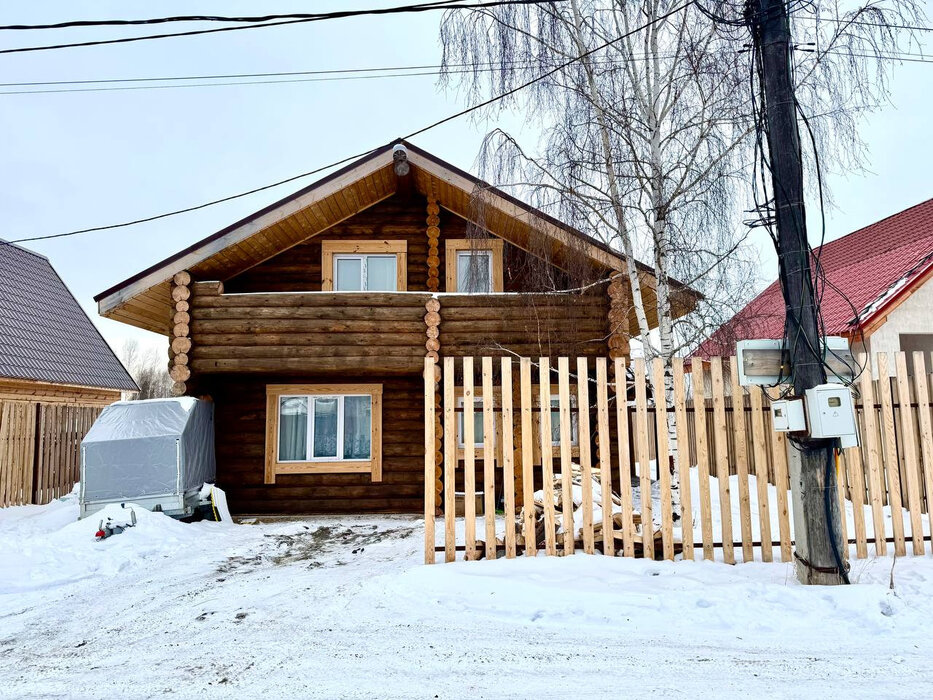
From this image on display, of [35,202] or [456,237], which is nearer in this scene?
[456,237]

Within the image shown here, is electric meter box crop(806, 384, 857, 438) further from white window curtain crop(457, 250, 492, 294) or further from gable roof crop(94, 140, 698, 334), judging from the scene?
white window curtain crop(457, 250, 492, 294)

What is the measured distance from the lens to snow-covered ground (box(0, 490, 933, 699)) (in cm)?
338

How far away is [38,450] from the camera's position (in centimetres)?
1193

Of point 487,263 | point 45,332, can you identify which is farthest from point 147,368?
point 487,263

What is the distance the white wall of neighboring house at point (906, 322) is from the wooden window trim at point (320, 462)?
31.9 ft

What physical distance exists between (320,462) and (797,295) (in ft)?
30.4

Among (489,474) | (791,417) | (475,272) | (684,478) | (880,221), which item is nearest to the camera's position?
(791,417)

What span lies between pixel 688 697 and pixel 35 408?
1359 centimetres

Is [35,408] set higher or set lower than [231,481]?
higher

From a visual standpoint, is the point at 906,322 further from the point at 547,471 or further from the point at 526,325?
the point at 547,471

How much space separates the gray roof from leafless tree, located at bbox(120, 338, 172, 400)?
4486 centimetres

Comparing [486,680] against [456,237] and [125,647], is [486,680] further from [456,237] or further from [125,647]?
[456,237]

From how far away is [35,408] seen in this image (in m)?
11.9

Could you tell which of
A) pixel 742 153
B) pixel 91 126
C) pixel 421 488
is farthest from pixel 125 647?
pixel 91 126
